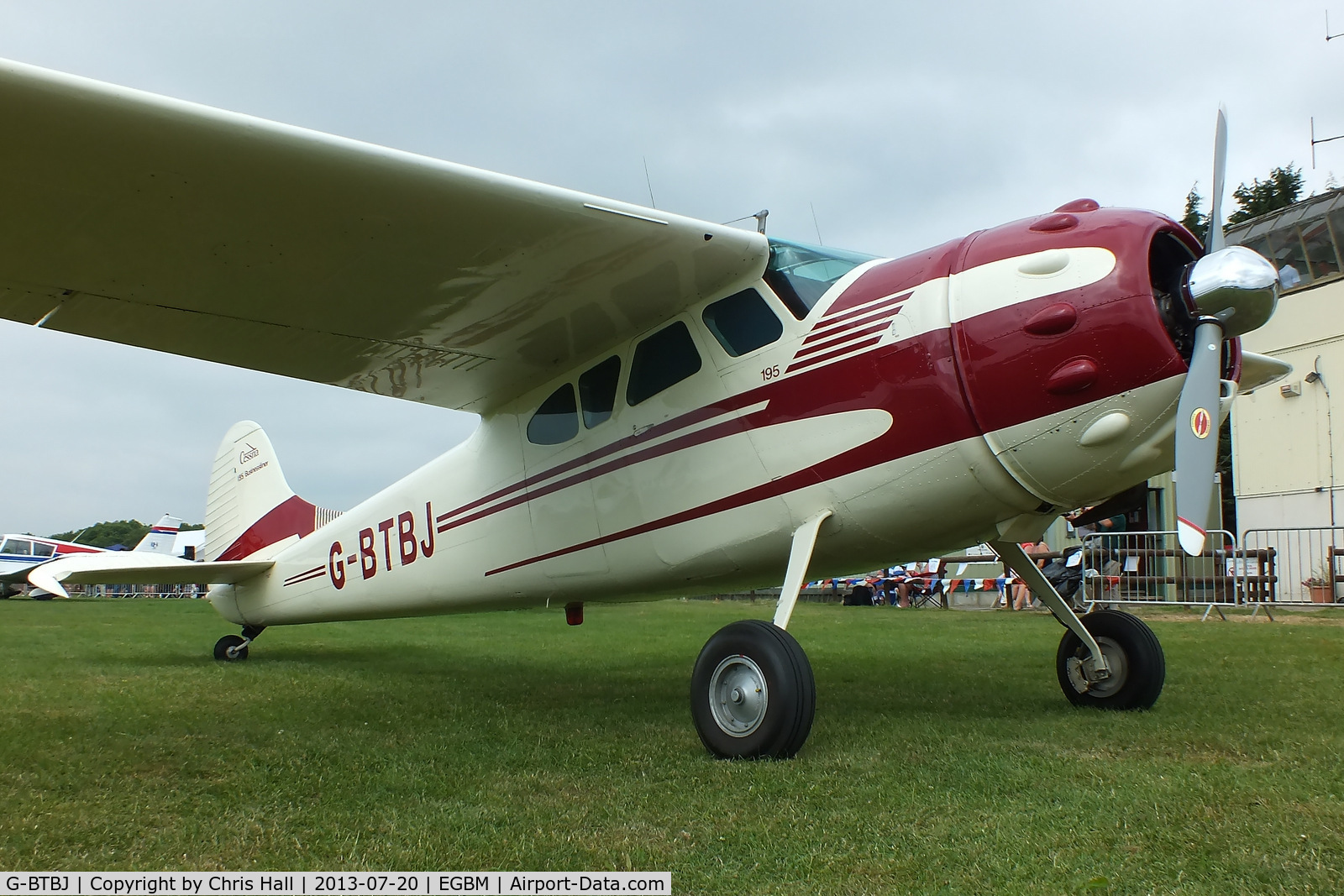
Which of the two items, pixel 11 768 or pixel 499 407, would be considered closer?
pixel 11 768

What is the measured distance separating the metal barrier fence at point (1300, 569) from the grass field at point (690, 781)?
621 centimetres

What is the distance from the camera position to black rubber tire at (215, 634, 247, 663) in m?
8.93

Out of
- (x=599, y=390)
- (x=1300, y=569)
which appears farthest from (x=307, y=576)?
(x=1300, y=569)

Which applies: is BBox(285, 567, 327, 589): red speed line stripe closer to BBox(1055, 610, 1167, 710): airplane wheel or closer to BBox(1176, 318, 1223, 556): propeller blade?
BBox(1055, 610, 1167, 710): airplane wheel

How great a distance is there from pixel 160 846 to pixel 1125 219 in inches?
176

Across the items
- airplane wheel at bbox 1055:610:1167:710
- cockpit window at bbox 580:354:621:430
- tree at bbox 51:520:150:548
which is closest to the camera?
airplane wheel at bbox 1055:610:1167:710

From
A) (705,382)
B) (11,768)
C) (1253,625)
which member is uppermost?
(705,382)

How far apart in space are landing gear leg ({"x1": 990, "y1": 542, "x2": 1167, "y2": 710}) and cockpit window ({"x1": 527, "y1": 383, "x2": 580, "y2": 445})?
9.10ft

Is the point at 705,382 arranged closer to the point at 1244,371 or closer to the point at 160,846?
the point at 160,846

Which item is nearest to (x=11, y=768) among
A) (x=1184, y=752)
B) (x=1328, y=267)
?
(x=1184, y=752)

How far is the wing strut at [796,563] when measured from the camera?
4.21m

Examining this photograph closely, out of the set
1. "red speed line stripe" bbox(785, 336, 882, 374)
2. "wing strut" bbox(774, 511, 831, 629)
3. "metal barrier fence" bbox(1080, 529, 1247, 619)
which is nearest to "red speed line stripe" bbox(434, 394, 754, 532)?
"red speed line stripe" bbox(785, 336, 882, 374)

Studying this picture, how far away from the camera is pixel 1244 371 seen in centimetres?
600

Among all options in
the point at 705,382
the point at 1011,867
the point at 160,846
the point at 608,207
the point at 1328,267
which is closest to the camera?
the point at 1011,867
